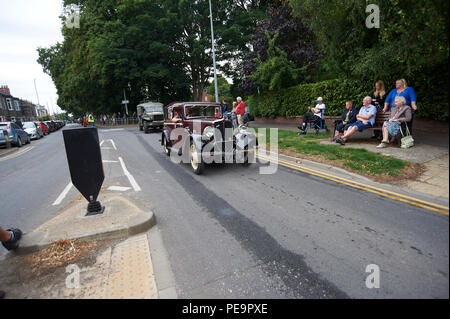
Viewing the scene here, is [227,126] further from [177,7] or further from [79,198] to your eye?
[177,7]

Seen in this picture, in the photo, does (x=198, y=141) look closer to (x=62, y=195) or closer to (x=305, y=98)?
(x=62, y=195)

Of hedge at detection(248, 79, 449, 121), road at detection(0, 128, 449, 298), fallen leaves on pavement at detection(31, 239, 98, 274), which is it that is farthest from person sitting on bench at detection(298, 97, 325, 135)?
fallen leaves on pavement at detection(31, 239, 98, 274)

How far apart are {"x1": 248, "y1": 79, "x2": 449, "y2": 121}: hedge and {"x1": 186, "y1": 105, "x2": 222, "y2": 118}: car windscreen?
5.91m

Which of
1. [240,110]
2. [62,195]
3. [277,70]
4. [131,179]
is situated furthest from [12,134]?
[277,70]

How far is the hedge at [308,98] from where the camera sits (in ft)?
33.3

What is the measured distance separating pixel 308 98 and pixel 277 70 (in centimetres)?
292

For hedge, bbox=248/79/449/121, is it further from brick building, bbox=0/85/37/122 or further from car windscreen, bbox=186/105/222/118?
brick building, bbox=0/85/37/122

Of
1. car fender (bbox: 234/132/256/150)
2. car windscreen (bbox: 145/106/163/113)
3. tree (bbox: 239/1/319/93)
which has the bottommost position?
car fender (bbox: 234/132/256/150)

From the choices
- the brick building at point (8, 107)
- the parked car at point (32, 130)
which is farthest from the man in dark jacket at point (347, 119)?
the brick building at point (8, 107)

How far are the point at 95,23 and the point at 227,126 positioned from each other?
32.6 m

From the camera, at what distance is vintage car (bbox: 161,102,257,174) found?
20.2 ft

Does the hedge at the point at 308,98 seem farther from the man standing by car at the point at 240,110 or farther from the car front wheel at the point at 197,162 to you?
the car front wheel at the point at 197,162

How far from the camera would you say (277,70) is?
49.1 ft

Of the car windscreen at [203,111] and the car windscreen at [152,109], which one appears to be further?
the car windscreen at [152,109]
